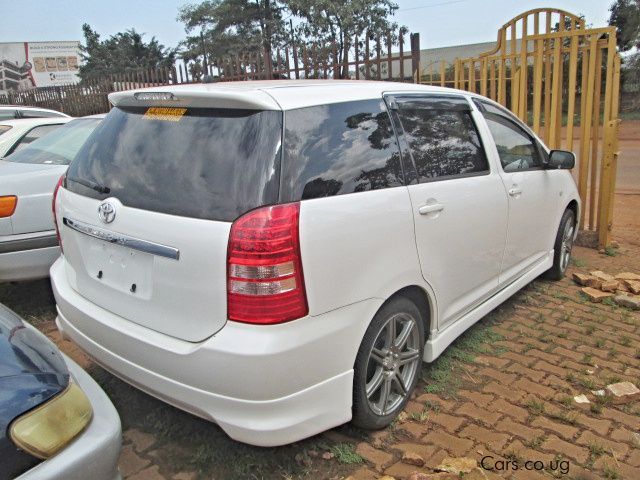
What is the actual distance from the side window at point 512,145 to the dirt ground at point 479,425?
120cm

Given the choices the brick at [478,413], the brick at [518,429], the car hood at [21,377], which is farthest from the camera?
the brick at [478,413]

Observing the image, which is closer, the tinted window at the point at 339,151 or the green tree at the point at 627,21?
the tinted window at the point at 339,151

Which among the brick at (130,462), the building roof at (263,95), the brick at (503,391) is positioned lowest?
the brick at (503,391)

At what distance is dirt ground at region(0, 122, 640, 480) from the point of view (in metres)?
2.50

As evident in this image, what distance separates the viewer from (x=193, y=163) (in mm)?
2281

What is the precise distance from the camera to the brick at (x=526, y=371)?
329 cm

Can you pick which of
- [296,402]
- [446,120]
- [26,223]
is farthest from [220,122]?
[26,223]

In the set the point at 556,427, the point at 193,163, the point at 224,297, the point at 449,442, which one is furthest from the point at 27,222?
the point at 556,427

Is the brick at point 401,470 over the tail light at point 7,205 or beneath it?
beneath

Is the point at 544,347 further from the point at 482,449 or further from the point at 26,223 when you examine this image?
the point at 26,223

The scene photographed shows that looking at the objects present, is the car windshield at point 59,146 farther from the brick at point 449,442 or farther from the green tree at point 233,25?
the green tree at point 233,25

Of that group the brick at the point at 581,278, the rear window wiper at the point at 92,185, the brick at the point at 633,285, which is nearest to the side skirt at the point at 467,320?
the brick at the point at 581,278

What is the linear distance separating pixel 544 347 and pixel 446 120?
1.71 m

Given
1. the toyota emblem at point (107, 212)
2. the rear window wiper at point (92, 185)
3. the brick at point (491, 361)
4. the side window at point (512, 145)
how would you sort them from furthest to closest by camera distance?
the side window at point (512, 145)
the brick at point (491, 361)
the rear window wiper at point (92, 185)
the toyota emblem at point (107, 212)
